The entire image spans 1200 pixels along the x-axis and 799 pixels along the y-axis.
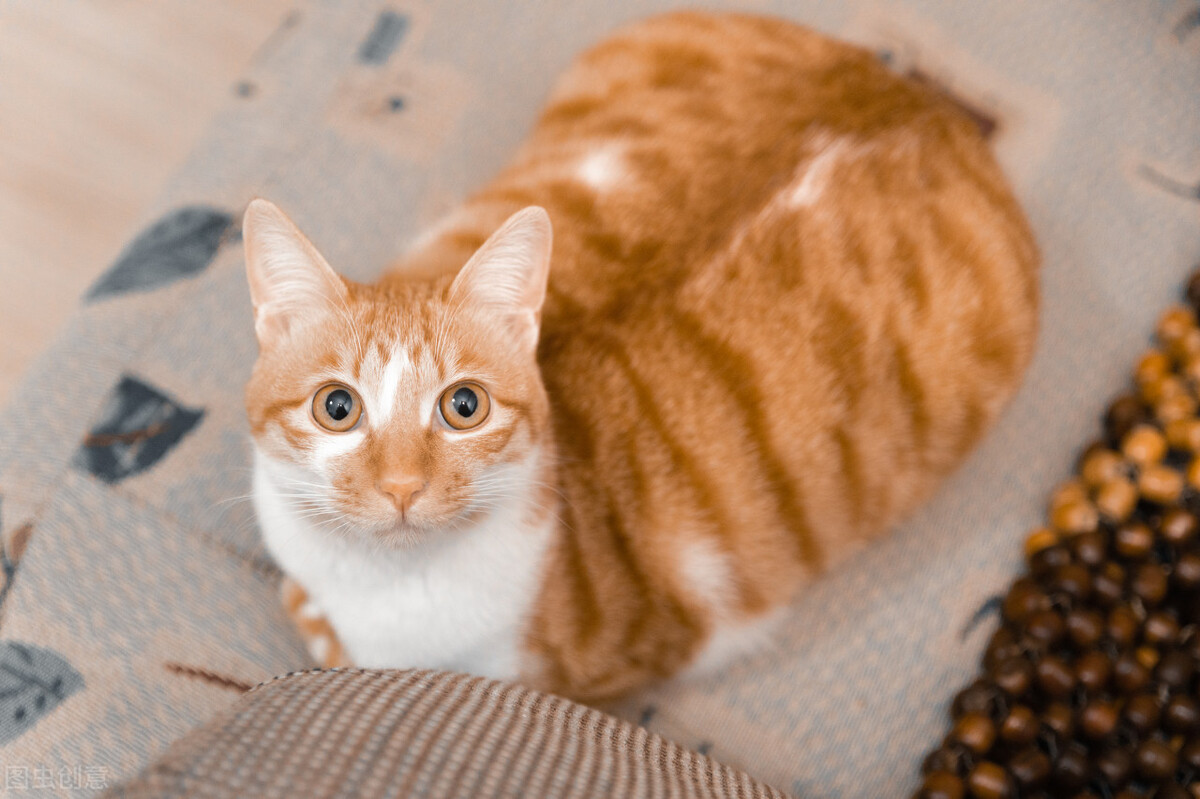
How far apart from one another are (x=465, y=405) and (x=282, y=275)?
11.5 inches

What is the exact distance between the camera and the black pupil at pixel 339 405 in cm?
102

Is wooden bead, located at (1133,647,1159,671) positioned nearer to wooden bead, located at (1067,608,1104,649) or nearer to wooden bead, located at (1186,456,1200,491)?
wooden bead, located at (1067,608,1104,649)

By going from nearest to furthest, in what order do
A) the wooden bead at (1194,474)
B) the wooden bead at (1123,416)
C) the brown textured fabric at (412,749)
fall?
1. the brown textured fabric at (412,749)
2. the wooden bead at (1194,474)
3. the wooden bead at (1123,416)

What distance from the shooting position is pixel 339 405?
40.2 inches

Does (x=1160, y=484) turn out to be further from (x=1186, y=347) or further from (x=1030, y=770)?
(x=1030, y=770)

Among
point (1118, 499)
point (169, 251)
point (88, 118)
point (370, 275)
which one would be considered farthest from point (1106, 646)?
point (88, 118)

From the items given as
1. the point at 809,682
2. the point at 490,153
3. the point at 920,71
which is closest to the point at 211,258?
the point at 490,153

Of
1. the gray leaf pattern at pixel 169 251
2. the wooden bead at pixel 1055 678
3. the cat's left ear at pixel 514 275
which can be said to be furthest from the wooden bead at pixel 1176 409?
the gray leaf pattern at pixel 169 251

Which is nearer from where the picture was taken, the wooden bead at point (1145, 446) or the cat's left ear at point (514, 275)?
the cat's left ear at point (514, 275)

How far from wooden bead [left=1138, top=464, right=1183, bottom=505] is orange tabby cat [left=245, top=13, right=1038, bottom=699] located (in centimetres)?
27

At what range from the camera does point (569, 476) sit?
1235 millimetres

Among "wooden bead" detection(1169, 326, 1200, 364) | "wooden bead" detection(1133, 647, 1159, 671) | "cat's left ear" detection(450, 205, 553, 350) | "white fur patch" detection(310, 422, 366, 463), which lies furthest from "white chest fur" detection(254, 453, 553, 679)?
"wooden bead" detection(1169, 326, 1200, 364)

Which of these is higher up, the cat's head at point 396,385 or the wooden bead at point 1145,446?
the wooden bead at point 1145,446

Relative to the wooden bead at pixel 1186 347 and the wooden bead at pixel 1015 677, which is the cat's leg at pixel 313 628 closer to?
the wooden bead at pixel 1015 677
